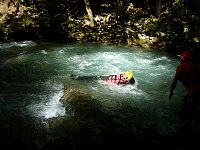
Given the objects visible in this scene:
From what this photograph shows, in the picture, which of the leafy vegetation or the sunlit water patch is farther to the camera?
the leafy vegetation

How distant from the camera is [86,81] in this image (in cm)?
1130

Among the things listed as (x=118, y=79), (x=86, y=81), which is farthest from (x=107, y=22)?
(x=118, y=79)

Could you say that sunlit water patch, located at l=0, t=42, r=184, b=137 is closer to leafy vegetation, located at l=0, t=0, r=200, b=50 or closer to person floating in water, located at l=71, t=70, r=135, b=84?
person floating in water, located at l=71, t=70, r=135, b=84

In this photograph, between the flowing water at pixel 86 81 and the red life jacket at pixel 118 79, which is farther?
the red life jacket at pixel 118 79

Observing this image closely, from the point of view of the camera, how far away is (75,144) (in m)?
7.08

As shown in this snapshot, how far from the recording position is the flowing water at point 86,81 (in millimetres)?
8648

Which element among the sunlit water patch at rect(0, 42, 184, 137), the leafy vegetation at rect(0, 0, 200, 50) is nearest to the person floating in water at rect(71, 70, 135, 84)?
the sunlit water patch at rect(0, 42, 184, 137)

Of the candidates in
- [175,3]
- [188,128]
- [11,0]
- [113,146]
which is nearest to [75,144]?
[113,146]

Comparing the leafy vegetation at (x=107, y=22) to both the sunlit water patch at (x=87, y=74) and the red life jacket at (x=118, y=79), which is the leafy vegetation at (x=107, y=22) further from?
the red life jacket at (x=118, y=79)

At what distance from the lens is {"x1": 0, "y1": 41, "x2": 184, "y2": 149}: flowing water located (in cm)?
865

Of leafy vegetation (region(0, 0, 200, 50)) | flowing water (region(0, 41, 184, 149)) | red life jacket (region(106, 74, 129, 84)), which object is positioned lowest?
flowing water (region(0, 41, 184, 149))

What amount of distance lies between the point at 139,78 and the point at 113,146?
18.1 ft

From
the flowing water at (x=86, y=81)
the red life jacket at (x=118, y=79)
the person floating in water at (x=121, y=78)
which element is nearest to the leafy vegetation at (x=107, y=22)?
the flowing water at (x=86, y=81)

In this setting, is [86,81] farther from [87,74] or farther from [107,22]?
[107,22]
